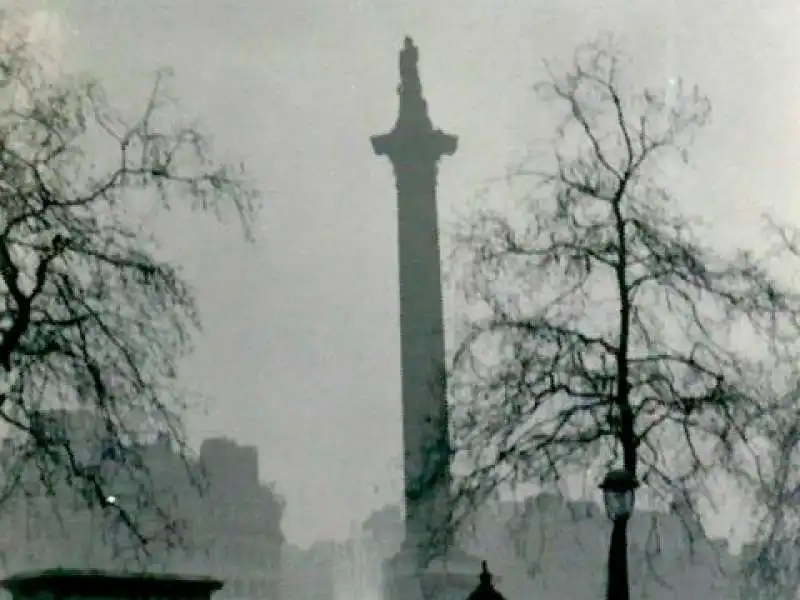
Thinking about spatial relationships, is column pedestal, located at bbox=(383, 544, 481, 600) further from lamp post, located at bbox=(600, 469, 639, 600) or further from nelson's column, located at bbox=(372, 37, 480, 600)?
lamp post, located at bbox=(600, 469, 639, 600)

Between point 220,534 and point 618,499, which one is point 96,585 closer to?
point 618,499

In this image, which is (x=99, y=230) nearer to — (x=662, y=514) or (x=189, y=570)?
(x=662, y=514)

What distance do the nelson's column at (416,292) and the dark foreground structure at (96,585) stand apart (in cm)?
2701

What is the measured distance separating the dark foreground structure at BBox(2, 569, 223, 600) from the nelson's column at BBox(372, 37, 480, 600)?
27.0 metres

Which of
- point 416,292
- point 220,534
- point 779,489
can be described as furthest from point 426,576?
point 220,534

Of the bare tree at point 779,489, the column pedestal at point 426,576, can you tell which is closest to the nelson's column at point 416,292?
the column pedestal at point 426,576

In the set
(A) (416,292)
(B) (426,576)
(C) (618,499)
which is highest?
(A) (416,292)

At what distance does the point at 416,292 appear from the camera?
47.0m

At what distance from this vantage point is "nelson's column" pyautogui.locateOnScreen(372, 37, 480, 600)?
146ft

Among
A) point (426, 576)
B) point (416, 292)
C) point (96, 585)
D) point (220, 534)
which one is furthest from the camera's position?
point (220, 534)

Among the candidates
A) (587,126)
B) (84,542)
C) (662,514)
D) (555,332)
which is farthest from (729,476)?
(84,542)

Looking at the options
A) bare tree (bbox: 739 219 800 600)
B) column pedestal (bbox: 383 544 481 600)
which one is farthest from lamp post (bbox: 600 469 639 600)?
column pedestal (bbox: 383 544 481 600)

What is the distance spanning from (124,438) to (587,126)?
7.55m

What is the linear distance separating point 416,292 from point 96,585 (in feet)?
111
